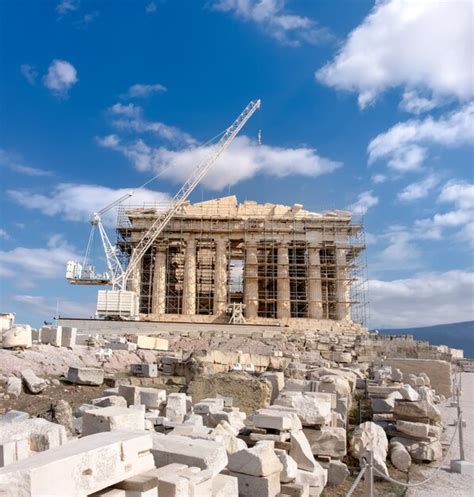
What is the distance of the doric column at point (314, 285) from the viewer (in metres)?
36.4

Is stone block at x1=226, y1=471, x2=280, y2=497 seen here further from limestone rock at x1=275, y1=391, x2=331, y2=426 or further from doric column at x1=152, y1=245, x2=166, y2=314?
doric column at x1=152, y1=245, x2=166, y2=314

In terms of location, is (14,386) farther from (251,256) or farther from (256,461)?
(251,256)

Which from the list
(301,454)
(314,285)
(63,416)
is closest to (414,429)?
(301,454)

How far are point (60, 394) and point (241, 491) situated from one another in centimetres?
676

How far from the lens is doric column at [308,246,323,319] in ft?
119

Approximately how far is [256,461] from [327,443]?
2286 millimetres

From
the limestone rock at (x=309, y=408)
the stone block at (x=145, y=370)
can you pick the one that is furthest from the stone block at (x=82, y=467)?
the stone block at (x=145, y=370)

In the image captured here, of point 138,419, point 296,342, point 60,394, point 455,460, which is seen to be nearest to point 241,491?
point 138,419

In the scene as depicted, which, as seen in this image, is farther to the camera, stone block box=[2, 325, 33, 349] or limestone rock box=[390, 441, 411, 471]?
stone block box=[2, 325, 33, 349]

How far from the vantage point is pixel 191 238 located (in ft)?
126

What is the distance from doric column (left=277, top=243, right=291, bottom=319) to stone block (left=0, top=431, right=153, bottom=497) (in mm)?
33251

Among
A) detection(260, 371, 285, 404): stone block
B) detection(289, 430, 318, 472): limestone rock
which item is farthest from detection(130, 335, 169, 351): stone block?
detection(289, 430, 318, 472): limestone rock

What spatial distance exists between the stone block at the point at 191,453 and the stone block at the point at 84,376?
710cm

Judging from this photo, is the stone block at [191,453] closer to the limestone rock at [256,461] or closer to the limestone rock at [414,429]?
the limestone rock at [256,461]
